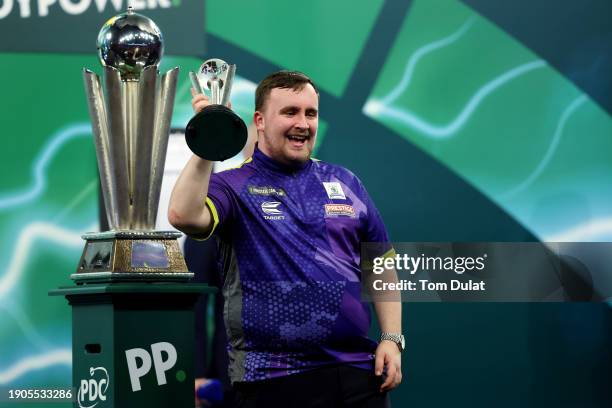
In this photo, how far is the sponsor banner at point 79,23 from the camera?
4.25 metres

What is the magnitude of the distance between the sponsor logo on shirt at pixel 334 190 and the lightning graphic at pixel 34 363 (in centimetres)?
206

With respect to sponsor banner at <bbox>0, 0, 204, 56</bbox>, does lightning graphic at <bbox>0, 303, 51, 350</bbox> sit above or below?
below

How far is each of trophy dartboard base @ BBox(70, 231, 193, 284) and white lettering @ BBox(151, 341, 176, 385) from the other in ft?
0.49

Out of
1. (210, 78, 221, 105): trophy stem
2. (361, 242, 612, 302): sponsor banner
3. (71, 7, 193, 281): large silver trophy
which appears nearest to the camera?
(210, 78, 221, 105): trophy stem

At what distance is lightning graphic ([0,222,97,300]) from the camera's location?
4160mm

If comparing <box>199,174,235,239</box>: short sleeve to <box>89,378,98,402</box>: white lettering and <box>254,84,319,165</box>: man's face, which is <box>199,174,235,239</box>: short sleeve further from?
<box>89,378,98,402</box>: white lettering

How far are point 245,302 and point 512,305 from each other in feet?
7.25

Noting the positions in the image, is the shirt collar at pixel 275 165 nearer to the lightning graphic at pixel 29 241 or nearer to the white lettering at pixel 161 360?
the white lettering at pixel 161 360

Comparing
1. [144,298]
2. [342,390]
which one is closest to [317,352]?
[342,390]

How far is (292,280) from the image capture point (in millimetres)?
2318

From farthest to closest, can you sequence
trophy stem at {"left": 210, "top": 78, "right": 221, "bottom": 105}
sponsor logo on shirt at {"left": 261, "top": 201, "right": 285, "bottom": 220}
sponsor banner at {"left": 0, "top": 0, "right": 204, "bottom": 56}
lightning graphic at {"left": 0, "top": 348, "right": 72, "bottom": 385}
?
sponsor banner at {"left": 0, "top": 0, "right": 204, "bottom": 56}
lightning graphic at {"left": 0, "top": 348, "right": 72, "bottom": 385}
sponsor logo on shirt at {"left": 261, "top": 201, "right": 285, "bottom": 220}
trophy stem at {"left": 210, "top": 78, "right": 221, "bottom": 105}

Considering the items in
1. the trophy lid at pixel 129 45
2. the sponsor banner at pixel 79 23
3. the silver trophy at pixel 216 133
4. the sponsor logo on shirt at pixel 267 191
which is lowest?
the sponsor logo on shirt at pixel 267 191

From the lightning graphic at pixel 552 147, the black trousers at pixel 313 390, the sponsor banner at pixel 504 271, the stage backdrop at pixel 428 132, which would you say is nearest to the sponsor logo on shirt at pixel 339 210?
the black trousers at pixel 313 390

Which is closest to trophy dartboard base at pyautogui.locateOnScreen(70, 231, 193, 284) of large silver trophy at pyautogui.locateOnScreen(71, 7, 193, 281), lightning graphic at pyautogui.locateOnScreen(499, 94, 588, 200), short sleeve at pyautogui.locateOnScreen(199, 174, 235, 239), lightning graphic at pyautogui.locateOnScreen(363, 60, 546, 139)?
large silver trophy at pyautogui.locateOnScreen(71, 7, 193, 281)
